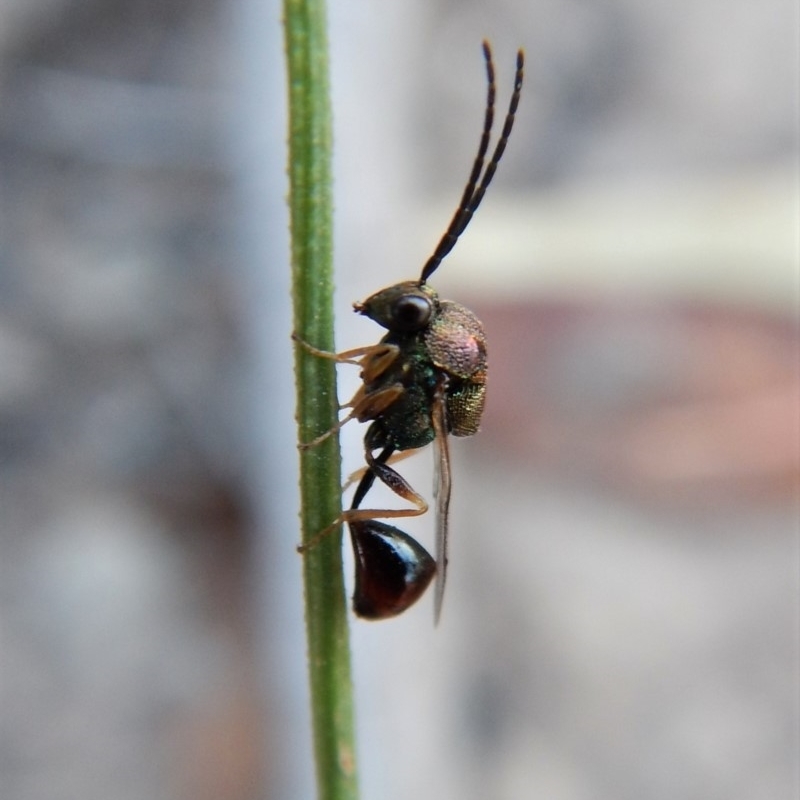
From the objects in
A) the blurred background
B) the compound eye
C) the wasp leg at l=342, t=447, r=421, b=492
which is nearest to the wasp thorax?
the compound eye

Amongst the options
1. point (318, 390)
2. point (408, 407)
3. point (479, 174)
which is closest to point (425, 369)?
point (408, 407)

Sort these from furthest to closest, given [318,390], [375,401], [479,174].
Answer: [375,401] → [479,174] → [318,390]

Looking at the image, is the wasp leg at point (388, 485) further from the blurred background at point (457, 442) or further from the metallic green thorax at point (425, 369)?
the blurred background at point (457, 442)

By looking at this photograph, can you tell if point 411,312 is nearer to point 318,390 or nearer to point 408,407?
point 408,407

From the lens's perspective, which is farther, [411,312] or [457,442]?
[457,442]

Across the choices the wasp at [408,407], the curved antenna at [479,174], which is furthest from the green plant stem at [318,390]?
the wasp at [408,407]

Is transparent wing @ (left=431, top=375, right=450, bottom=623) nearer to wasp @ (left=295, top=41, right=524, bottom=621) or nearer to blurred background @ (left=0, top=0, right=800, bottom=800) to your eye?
wasp @ (left=295, top=41, right=524, bottom=621)
